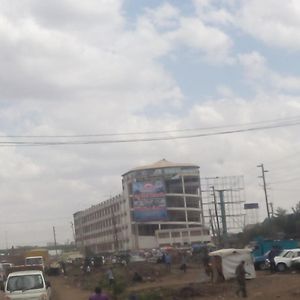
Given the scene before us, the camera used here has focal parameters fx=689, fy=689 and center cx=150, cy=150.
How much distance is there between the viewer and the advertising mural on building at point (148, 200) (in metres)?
113

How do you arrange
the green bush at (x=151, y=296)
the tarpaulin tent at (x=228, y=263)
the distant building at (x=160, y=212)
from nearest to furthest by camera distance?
the green bush at (x=151, y=296) → the tarpaulin tent at (x=228, y=263) → the distant building at (x=160, y=212)

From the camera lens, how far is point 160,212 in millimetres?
114875

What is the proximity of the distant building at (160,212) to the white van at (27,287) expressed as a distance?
8876 cm

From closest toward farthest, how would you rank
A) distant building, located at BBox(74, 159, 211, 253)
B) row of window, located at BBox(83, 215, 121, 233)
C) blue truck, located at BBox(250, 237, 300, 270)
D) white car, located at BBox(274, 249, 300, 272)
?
white car, located at BBox(274, 249, 300, 272) < blue truck, located at BBox(250, 237, 300, 270) < distant building, located at BBox(74, 159, 211, 253) < row of window, located at BBox(83, 215, 121, 233)

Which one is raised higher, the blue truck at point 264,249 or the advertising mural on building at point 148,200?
the advertising mural on building at point 148,200

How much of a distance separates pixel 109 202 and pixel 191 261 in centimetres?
7690

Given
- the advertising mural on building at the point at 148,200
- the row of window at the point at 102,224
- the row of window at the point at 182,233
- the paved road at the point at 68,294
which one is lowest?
the paved road at the point at 68,294

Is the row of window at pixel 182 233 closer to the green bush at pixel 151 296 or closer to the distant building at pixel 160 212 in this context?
the distant building at pixel 160 212

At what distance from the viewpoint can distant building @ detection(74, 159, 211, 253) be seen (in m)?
119

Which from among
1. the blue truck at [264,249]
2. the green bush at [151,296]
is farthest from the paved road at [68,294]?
the blue truck at [264,249]

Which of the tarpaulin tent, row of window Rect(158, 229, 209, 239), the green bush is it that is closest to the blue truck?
the tarpaulin tent

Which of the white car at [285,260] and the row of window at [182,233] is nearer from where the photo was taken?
the white car at [285,260]

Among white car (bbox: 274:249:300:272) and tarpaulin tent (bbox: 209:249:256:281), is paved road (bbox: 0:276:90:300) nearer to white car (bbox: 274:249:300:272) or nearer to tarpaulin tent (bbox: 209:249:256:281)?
tarpaulin tent (bbox: 209:249:256:281)

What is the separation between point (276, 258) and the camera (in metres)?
43.9
